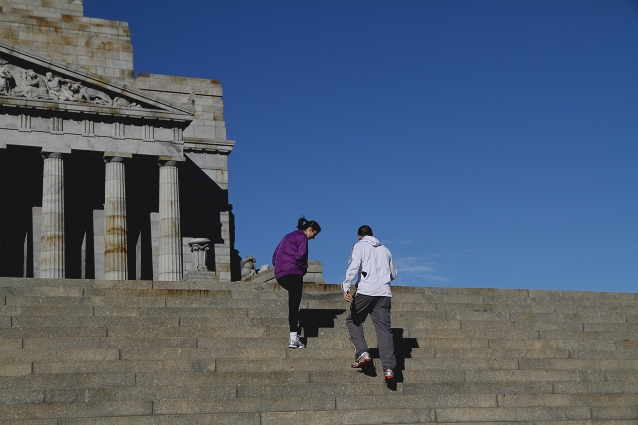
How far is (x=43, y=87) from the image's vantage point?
105ft

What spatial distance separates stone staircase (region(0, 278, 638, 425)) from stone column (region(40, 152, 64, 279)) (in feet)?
34.2

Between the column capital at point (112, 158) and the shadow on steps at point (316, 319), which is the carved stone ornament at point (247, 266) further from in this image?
the shadow on steps at point (316, 319)

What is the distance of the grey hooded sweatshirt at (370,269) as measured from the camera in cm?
1552

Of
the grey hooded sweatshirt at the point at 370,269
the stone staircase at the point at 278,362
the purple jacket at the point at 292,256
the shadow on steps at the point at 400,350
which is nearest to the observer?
the stone staircase at the point at 278,362

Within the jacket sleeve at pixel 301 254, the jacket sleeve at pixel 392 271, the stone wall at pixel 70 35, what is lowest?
the jacket sleeve at pixel 392 271

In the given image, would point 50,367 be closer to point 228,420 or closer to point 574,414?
point 228,420

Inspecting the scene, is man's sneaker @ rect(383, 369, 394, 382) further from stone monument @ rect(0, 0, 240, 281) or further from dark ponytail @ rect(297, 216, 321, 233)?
stone monument @ rect(0, 0, 240, 281)

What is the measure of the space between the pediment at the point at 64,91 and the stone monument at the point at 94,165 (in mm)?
32

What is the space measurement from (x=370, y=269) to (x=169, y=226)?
18.2 meters

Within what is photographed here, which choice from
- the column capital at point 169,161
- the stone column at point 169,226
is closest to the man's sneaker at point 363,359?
the stone column at point 169,226

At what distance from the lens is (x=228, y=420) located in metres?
13.9

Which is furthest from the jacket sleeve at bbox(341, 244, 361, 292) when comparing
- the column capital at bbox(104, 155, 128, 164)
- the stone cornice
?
the stone cornice

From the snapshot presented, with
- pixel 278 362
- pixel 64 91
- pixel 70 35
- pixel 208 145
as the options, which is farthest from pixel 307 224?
pixel 70 35

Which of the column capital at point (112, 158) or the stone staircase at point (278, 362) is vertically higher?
the column capital at point (112, 158)
